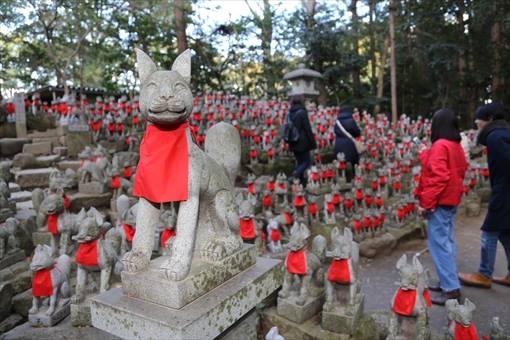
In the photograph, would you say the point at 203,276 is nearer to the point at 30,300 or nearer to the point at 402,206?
the point at 30,300

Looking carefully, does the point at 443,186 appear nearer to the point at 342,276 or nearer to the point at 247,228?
the point at 342,276

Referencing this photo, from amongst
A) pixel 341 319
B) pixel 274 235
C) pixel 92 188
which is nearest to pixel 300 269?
pixel 341 319

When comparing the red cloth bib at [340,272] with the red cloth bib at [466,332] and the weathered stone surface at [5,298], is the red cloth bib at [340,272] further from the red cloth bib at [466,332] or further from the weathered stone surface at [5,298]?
the weathered stone surface at [5,298]

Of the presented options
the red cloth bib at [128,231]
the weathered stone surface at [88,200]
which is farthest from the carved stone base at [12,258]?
the red cloth bib at [128,231]

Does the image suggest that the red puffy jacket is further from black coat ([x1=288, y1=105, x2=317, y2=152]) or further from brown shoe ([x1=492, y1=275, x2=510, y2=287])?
black coat ([x1=288, y1=105, x2=317, y2=152])

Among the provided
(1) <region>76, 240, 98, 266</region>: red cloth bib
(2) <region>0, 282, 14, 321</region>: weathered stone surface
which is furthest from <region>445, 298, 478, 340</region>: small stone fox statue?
(2) <region>0, 282, 14, 321</region>: weathered stone surface

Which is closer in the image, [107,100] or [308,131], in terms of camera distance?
[308,131]

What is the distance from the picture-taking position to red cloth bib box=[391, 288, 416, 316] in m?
2.83

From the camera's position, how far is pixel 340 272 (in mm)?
3182

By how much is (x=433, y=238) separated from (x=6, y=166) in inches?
247

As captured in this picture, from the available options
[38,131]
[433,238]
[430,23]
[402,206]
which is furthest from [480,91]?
[38,131]

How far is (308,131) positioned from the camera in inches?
263

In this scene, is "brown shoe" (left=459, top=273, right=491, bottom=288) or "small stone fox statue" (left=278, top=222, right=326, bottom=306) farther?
"brown shoe" (left=459, top=273, right=491, bottom=288)

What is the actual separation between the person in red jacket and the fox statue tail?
239 centimetres
